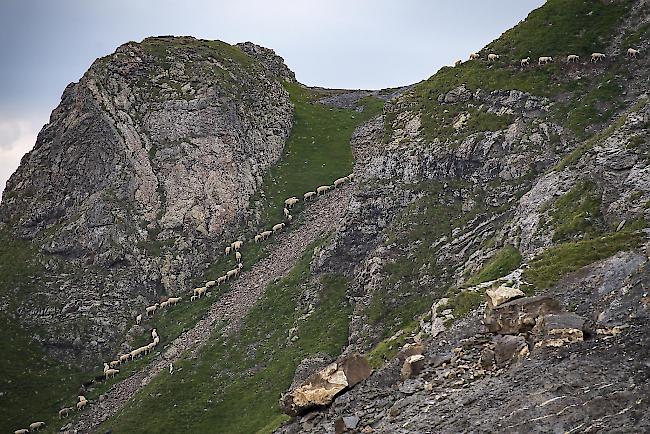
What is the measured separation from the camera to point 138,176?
98.2m

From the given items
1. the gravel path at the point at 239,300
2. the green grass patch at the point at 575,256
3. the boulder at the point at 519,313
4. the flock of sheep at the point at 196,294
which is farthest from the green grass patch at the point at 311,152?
the boulder at the point at 519,313

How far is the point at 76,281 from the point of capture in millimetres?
87938

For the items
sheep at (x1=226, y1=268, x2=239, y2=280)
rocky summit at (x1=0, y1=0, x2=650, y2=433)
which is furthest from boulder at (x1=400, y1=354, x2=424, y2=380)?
sheep at (x1=226, y1=268, x2=239, y2=280)

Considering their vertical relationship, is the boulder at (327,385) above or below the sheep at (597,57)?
below

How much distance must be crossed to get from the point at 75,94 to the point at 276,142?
Result: 39.4m

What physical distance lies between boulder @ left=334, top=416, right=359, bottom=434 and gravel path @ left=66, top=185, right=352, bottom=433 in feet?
158

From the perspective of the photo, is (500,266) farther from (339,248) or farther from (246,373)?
(246,373)

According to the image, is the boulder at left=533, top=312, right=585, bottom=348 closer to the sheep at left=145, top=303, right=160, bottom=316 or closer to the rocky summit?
the rocky summit

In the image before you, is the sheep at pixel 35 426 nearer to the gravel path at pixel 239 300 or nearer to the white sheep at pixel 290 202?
the gravel path at pixel 239 300

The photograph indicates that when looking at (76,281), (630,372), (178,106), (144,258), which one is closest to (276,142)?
(178,106)

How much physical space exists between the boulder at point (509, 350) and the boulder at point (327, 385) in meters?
7.28

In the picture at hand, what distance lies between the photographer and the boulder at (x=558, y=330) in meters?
24.3

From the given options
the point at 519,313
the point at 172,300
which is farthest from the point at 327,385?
the point at 172,300

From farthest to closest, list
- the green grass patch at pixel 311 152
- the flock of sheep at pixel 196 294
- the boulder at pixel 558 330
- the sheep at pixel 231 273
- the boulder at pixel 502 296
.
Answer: the green grass patch at pixel 311 152 → the sheep at pixel 231 273 → the flock of sheep at pixel 196 294 → the boulder at pixel 502 296 → the boulder at pixel 558 330
